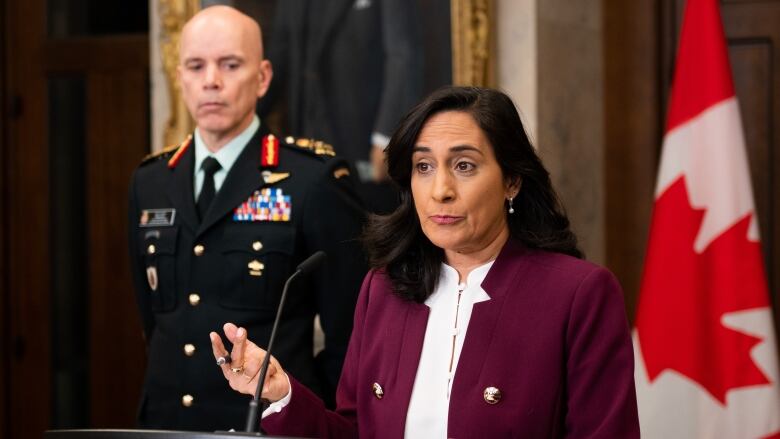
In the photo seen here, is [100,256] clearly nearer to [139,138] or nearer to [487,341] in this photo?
[139,138]

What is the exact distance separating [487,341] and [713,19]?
1840 mm

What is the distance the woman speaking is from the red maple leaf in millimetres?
1306

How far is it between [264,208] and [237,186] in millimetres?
90

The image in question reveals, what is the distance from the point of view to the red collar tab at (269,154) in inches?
114

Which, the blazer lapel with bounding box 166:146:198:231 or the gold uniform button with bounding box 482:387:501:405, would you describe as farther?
the blazer lapel with bounding box 166:146:198:231

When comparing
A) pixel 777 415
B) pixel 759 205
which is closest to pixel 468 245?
pixel 777 415

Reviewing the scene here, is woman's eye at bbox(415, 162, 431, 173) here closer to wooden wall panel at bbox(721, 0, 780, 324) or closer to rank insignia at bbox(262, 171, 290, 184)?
rank insignia at bbox(262, 171, 290, 184)

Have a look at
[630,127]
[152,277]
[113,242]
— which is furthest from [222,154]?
[113,242]

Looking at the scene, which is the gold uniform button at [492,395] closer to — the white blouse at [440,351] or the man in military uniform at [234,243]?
the white blouse at [440,351]

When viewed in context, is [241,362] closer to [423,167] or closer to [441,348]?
[441,348]

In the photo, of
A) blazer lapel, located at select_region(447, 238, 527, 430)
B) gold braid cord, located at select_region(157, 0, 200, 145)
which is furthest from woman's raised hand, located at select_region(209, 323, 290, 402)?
gold braid cord, located at select_region(157, 0, 200, 145)

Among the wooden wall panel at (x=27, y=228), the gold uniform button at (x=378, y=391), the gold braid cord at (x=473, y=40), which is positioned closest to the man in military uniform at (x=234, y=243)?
the gold uniform button at (x=378, y=391)

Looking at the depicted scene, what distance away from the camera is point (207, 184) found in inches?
114

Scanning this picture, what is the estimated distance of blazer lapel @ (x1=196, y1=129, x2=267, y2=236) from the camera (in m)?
2.84
